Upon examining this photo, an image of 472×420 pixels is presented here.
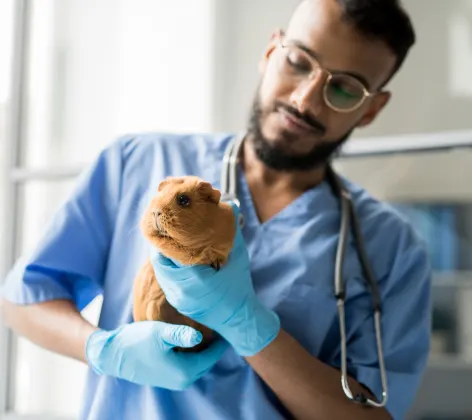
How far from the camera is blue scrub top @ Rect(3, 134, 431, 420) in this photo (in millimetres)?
887

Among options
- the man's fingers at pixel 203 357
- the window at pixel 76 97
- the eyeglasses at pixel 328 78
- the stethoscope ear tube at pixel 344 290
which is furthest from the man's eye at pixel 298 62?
the window at pixel 76 97

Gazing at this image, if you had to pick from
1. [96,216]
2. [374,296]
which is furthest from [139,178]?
[374,296]

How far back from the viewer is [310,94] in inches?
37.4

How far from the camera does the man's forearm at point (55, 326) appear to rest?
88cm

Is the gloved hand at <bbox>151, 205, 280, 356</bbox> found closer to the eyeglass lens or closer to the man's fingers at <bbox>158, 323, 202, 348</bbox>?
the man's fingers at <bbox>158, 323, 202, 348</bbox>

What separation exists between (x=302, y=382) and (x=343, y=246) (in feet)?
0.74

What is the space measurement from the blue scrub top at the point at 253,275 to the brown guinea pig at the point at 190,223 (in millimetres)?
241

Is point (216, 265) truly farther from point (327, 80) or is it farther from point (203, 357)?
point (327, 80)

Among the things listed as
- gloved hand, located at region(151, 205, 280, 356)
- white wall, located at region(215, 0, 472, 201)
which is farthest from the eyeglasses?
white wall, located at region(215, 0, 472, 201)

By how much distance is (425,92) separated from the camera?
1.64 meters

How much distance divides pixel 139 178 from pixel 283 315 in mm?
323

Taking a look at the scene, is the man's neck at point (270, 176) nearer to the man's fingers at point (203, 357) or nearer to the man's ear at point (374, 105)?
the man's ear at point (374, 105)

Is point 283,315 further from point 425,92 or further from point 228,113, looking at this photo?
point 228,113

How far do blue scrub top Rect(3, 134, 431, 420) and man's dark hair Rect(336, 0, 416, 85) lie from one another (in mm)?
267
